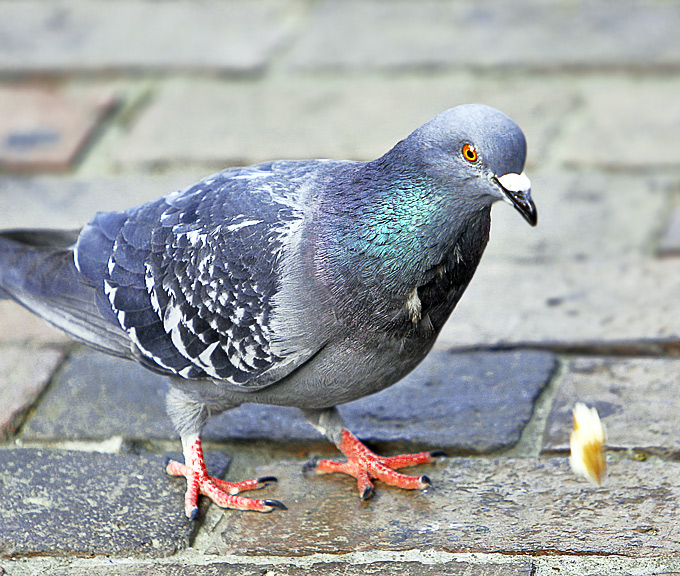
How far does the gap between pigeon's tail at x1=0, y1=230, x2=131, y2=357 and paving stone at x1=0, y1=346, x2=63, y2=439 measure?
1.50 ft

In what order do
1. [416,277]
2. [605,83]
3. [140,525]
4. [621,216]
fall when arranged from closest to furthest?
[416,277] < [140,525] < [621,216] < [605,83]

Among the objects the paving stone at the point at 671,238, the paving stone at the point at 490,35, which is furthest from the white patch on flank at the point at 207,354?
the paving stone at the point at 490,35

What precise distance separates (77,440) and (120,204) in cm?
198

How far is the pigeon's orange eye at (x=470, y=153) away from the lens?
3059mm

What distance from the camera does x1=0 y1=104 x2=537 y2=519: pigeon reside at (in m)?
3.18

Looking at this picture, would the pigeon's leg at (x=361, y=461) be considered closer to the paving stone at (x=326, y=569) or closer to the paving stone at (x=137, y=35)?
the paving stone at (x=326, y=569)

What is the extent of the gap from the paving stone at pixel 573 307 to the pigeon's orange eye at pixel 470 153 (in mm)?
1682

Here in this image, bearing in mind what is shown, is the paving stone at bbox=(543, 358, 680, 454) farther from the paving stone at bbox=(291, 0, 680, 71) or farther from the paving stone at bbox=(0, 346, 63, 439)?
the paving stone at bbox=(291, 0, 680, 71)

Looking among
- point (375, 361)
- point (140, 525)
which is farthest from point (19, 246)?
point (375, 361)

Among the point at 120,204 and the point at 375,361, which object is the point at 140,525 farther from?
the point at 120,204

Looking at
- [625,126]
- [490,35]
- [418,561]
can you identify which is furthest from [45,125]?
[418,561]

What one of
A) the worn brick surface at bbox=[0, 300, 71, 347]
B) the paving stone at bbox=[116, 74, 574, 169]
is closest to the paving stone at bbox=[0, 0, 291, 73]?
the paving stone at bbox=[116, 74, 574, 169]

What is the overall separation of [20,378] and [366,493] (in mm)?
1737

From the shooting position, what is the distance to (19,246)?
4.16 m
